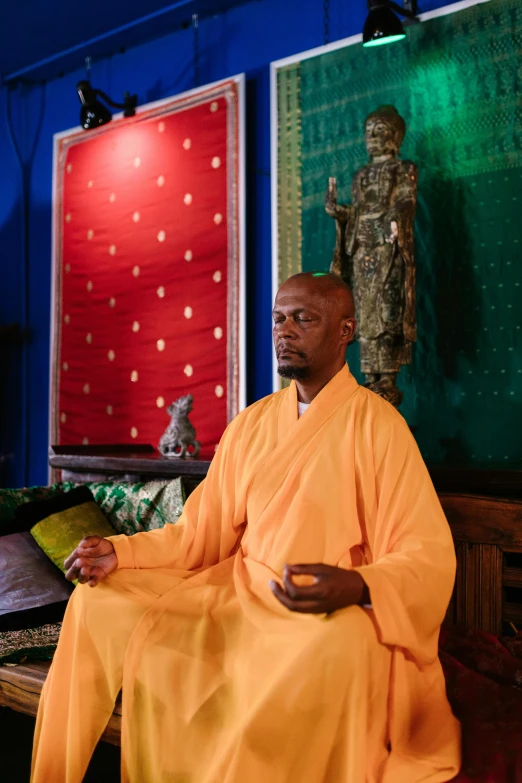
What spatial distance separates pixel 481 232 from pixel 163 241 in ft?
7.14

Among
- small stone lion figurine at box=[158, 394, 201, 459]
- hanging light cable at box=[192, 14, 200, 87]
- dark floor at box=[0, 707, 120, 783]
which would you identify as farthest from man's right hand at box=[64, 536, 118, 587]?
hanging light cable at box=[192, 14, 200, 87]

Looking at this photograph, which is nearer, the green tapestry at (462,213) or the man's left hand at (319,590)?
the man's left hand at (319,590)

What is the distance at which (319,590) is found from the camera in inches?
68.6

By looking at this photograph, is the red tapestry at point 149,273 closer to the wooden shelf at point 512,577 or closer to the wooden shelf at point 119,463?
the wooden shelf at point 119,463

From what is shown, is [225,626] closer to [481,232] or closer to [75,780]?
[75,780]

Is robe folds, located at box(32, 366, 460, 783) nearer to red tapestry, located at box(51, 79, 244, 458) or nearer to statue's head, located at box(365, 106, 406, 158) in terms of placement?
statue's head, located at box(365, 106, 406, 158)

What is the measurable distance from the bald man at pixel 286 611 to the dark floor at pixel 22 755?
0.76 metres

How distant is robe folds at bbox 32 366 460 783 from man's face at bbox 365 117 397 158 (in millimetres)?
1774

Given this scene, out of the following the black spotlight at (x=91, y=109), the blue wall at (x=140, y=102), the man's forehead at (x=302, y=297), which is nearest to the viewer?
the man's forehead at (x=302, y=297)

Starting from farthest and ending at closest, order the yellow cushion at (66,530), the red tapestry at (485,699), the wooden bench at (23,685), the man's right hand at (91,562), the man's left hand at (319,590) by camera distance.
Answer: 1. the yellow cushion at (66,530)
2. the wooden bench at (23,685)
3. the man's right hand at (91,562)
4. the red tapestry at (485,699)
5. the man's left hand at (319,590)

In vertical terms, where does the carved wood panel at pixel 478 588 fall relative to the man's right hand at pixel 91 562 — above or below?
below

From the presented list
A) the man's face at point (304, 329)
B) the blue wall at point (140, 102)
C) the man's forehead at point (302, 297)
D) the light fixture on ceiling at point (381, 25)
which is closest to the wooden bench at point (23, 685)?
the man's face at point (304, 329)

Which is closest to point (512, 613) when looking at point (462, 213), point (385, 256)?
point (385, 256)

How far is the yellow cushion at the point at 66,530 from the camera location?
3379 millimetres
